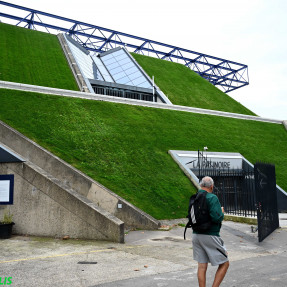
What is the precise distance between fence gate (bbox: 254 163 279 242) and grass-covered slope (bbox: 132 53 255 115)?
75.0ft

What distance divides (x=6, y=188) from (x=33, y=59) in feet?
88.0

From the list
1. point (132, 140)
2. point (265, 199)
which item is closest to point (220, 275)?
point (265, 199)

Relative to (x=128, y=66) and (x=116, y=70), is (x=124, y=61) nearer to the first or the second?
(x=128, y=66)

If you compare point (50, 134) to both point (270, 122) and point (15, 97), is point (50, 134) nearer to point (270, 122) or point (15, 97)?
point (15, 97)

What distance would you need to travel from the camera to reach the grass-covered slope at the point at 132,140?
14.5 metres

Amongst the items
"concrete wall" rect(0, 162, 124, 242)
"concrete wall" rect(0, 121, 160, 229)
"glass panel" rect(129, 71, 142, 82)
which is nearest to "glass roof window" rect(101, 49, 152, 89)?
"glass panel" rect(129, 71, 142, 82)

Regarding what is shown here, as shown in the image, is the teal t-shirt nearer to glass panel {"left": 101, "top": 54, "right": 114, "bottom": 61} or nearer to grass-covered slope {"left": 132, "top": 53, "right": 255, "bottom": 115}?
grass-covered slope {"left": 132, "top": 53, "right": 255, "bottom": 115}

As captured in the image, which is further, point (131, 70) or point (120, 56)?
point (120, 56)

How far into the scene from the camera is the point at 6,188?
11898mm

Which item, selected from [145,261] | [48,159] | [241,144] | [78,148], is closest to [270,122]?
[241,144]

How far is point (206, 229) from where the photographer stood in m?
4.54

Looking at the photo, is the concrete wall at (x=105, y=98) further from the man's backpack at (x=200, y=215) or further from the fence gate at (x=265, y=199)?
the man's backpack at (x=200, y=215)

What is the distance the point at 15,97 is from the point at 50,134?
5530mm

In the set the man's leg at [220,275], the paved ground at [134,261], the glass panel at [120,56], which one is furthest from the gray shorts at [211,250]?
the glass panel at [120,56]
